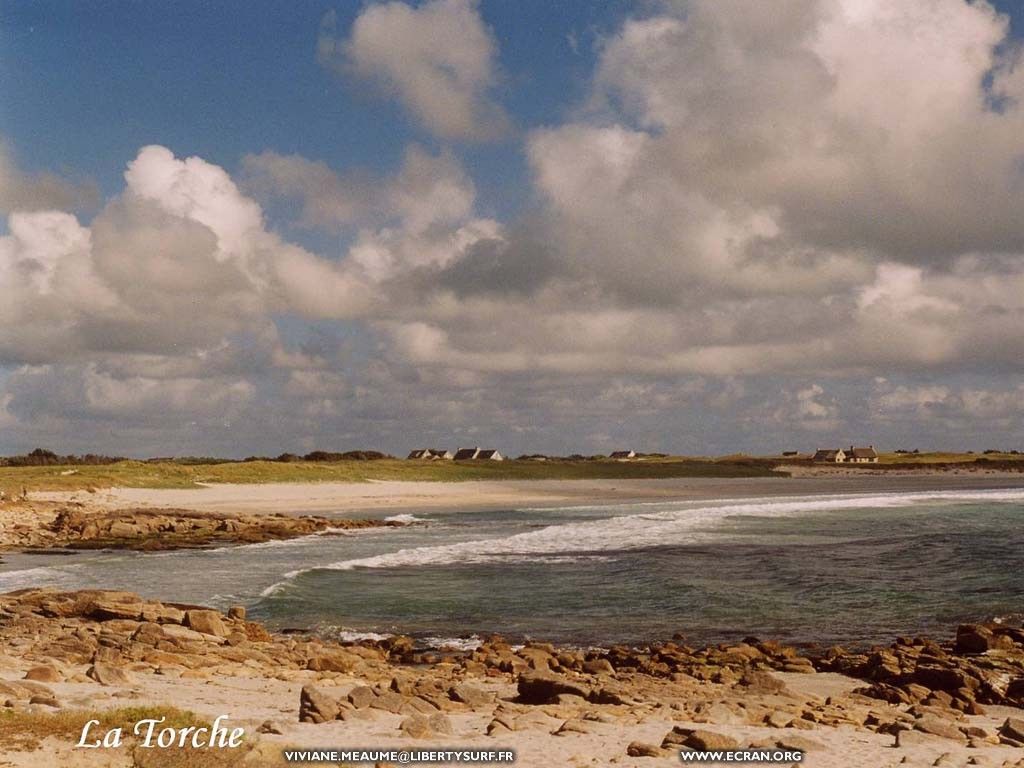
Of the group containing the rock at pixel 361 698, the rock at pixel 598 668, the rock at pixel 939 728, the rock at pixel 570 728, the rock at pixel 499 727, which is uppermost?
the rock at pixel 361 698

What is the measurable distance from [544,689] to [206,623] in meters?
8.59

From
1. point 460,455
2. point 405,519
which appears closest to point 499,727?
point 405,519

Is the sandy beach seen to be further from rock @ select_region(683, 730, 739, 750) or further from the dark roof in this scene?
the dark roof

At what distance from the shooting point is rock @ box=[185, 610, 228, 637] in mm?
18656

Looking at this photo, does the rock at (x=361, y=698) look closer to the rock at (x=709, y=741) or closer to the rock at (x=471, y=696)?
the rock at (x=471, y=696)

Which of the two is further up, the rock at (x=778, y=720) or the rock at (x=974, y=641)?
the rock at (x=778, y=720)

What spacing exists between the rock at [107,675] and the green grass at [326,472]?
169ft

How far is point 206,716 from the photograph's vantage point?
11.3 meters

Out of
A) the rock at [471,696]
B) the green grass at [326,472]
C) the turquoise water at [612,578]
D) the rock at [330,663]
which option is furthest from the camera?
the green grass at [326,472]

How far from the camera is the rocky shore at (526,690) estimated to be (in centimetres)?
1075

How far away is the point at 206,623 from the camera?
61.7 ft

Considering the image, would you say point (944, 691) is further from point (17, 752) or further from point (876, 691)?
point (17, 752)

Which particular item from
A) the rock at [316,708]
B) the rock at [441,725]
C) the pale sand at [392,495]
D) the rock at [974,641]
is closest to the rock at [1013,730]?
the rock at [974,641]

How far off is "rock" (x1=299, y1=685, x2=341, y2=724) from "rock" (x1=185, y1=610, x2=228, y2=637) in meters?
7.40
